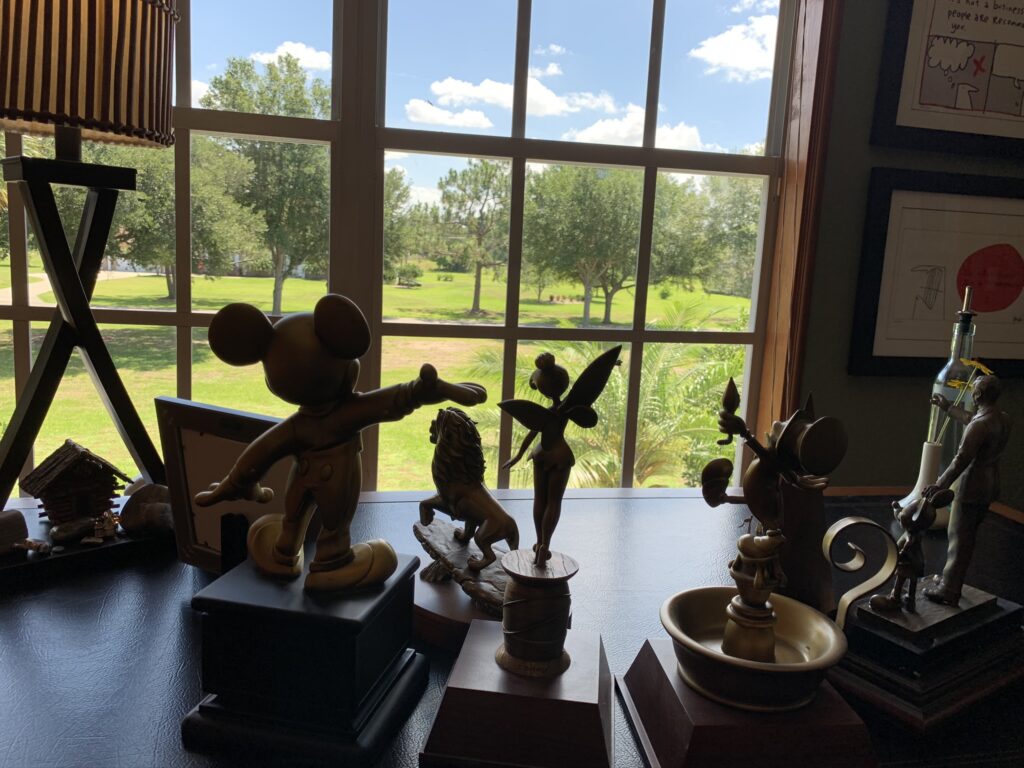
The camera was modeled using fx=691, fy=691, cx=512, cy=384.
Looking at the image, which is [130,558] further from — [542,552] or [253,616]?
[542,552]

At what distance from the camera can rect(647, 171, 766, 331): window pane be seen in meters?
2.13

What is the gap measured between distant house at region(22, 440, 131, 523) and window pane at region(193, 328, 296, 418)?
0.65 metres

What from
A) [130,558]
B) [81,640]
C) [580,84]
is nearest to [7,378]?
[130,558]

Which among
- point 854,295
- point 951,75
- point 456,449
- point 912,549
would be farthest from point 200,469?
point 951,75

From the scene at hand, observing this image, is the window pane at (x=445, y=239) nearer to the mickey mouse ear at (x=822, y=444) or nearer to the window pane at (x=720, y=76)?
the window pane at (x=720, y=76)

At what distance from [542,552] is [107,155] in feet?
5.64

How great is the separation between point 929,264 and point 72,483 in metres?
2.15

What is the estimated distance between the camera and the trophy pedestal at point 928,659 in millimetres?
687

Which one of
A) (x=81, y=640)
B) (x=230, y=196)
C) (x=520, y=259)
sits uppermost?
(x=230, y=196)

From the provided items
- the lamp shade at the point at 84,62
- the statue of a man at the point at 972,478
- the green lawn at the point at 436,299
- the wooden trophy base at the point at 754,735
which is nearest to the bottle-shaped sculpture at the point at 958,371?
the statue of a man at the point at 972,478

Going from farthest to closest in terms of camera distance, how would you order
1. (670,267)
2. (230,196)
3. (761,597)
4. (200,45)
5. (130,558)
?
(670,267), (230,196), (200,45), (130,558), (761,597)

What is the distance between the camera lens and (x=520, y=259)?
189 centimetres

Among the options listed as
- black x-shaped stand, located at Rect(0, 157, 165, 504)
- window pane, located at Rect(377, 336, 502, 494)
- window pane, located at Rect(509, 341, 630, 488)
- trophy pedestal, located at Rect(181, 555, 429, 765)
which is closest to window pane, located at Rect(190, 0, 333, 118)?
window pane, located at Rect(377, 336, 502, 494)

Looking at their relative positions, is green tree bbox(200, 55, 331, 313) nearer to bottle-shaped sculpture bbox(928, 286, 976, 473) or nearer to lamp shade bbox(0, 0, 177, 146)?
lamp shade bbox(0, 0, 177, 146)
